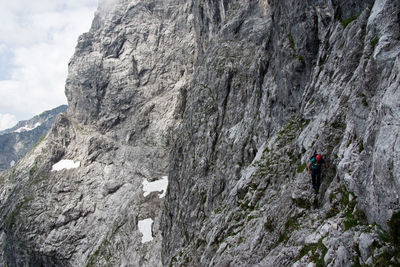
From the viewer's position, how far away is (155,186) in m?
80.4

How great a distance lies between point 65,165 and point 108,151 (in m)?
19.7

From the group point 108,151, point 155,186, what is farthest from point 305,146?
point 108,151

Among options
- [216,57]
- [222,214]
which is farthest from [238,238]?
[216,57]

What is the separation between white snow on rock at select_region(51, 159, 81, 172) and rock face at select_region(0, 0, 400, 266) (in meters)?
0.55

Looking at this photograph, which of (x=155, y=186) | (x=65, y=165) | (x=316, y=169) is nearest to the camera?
(x=316, y=169)

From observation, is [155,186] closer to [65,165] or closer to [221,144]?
[65,165]

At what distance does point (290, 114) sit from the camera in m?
25.1

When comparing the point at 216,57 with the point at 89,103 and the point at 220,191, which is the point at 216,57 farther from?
the point at 89,103

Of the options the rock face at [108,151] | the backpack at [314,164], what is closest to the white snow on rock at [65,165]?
the rock face at [108,151]

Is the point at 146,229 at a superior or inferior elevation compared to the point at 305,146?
inferior

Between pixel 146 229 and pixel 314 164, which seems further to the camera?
pixel 146 229

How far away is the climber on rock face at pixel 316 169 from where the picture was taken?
13.3 m

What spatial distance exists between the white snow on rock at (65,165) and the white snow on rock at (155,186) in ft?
114

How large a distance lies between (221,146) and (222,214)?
16131mm
